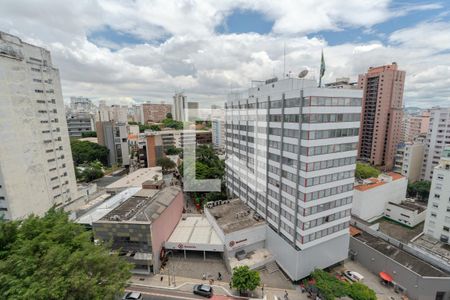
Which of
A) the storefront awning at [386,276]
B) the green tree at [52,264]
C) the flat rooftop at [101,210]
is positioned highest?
the green tree at [52,264]

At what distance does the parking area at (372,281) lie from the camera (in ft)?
74.3

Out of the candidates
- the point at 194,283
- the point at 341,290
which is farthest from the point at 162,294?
the point at 341,290

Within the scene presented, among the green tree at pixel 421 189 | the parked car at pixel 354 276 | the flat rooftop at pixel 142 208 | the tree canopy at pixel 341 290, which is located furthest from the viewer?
the green tree at pixel 421 189

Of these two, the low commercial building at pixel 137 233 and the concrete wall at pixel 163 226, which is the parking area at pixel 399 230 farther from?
the low commercial building at pixel 137 233

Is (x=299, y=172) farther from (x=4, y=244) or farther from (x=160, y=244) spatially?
(x=4, y=244)

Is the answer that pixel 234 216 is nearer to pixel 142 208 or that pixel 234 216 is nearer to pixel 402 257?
pixel 142 208

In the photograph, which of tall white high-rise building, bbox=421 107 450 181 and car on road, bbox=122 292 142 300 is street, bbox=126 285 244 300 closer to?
car on road, bbox=122 292 142 300

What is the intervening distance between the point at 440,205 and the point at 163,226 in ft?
130

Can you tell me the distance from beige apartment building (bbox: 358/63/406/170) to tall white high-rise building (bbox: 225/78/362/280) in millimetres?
55628

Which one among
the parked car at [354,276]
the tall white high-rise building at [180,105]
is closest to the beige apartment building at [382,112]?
the parked car at [354,276]

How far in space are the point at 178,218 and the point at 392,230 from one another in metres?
36.8

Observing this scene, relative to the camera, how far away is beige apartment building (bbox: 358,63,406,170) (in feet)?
211

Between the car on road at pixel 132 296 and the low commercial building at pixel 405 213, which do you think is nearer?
the car on road at pixel 132 296

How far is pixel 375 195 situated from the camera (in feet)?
120
